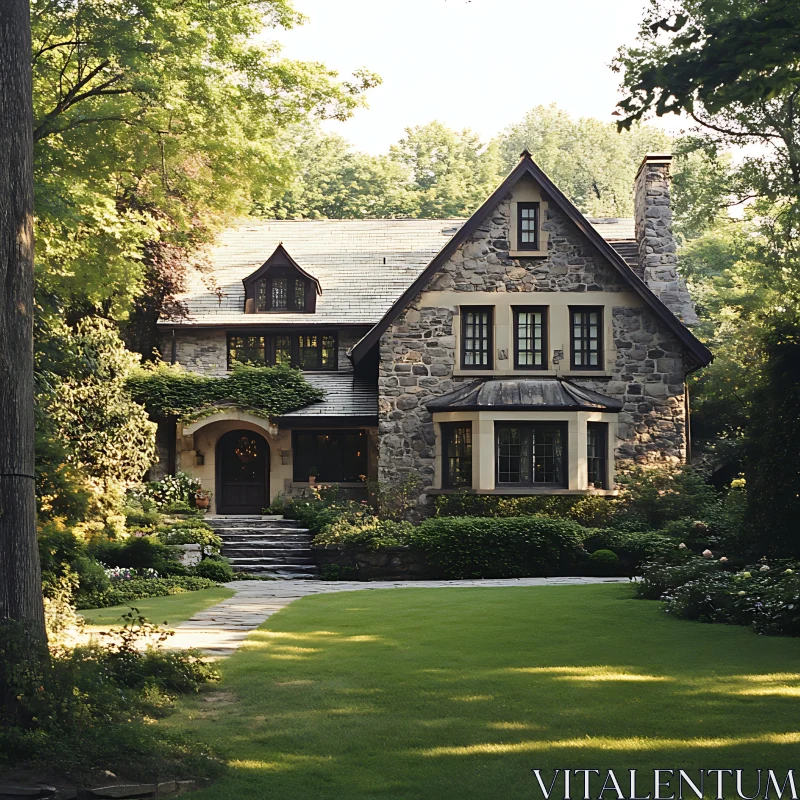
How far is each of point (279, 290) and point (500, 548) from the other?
10578 mm

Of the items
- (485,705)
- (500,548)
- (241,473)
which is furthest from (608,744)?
(241,473)

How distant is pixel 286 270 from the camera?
2670 centimetres

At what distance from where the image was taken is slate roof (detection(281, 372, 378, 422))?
24422 mm

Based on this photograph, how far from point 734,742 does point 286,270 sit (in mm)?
22026

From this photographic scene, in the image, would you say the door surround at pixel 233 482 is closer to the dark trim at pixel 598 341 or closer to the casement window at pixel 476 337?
the casement window at pixel 476 337

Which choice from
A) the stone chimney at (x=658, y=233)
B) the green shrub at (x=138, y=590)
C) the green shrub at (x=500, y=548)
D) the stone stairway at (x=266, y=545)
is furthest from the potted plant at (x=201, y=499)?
the stone chimney at (x=658, y=233)

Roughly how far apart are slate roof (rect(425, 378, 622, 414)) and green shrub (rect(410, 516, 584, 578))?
3.29 meters


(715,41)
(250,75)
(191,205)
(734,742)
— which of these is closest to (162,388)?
(191,205)

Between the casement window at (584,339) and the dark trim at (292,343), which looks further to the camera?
the dark trim at (292,343)

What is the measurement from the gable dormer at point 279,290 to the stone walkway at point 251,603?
377 inches

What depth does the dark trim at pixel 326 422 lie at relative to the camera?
2434 cm

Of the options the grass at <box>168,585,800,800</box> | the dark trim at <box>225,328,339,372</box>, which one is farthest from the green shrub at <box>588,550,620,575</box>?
the dark trim at <box>225,328,339,372</box>

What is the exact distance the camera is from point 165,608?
1366 centimetres

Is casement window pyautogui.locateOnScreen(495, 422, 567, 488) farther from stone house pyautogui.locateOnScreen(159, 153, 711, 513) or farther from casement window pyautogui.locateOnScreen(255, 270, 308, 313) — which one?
casement window pyautogui.locateOnScreen(255, 270, 308, 313)
